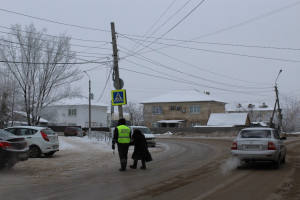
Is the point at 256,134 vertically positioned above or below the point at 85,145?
above

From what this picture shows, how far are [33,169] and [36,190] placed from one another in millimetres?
4517

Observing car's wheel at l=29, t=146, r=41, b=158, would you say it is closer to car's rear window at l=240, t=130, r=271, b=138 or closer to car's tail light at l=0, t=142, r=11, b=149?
car's tail light at l=0, t=142, r=11, b=149

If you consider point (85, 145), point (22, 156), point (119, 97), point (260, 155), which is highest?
point (119, 97)

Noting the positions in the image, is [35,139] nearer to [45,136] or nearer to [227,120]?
[45,136]

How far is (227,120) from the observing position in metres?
66.2

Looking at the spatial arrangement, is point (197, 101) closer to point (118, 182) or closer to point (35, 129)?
point (35, 129)

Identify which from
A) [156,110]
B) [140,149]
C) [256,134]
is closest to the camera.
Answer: [140,149]

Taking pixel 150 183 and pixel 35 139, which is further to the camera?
pixel 35 139

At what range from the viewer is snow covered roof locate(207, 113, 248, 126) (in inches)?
2581

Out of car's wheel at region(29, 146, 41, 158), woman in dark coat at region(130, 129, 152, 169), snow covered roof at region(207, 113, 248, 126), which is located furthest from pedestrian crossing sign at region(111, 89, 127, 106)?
snow covered roof at region(207, 113, 248, 126)

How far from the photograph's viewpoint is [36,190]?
9383 mm

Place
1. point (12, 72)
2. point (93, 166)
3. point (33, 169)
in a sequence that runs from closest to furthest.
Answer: point (33, 169), point (93, 166), point (12, 72)

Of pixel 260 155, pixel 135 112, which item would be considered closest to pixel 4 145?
pixel 260 155

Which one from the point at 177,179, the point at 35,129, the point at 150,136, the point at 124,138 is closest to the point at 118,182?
the point at 177,179
